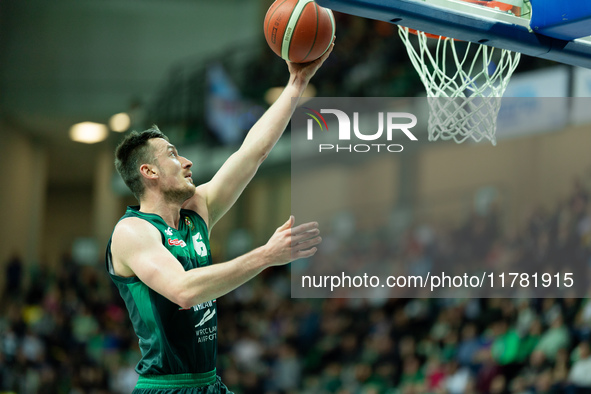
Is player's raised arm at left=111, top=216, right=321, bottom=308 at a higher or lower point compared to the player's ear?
lower

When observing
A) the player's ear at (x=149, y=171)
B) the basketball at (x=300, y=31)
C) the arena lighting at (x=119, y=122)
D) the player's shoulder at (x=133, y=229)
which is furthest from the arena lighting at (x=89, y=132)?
the player's shoulder at (x=133, y=229)

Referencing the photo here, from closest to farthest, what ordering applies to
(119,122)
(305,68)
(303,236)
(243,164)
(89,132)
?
(303,236)
(243,164)
(305,68)
(119,122)
(89,132)

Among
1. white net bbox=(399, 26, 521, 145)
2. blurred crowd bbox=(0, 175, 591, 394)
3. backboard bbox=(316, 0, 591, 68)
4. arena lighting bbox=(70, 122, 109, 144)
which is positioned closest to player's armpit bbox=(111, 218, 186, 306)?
backboard bbox=(316, 0, 591, 68)

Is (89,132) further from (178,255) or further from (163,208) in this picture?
(178,255)

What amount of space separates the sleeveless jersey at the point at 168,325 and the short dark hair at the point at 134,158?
171 millimetres

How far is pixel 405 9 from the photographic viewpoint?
3377mm

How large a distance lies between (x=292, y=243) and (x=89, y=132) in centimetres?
1598

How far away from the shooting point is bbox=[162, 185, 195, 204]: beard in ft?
10.6

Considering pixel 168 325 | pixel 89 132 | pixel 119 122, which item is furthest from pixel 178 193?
pixel 89 132

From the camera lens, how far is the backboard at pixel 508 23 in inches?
135

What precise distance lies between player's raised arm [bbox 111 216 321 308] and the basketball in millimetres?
1248

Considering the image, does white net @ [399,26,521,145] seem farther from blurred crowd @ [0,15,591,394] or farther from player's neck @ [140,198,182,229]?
blurred crowd @ [0,15,591,394]

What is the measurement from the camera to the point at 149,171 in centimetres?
326

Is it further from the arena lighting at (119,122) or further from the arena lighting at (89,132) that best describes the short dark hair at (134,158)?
the arena lighting at (89,132)
